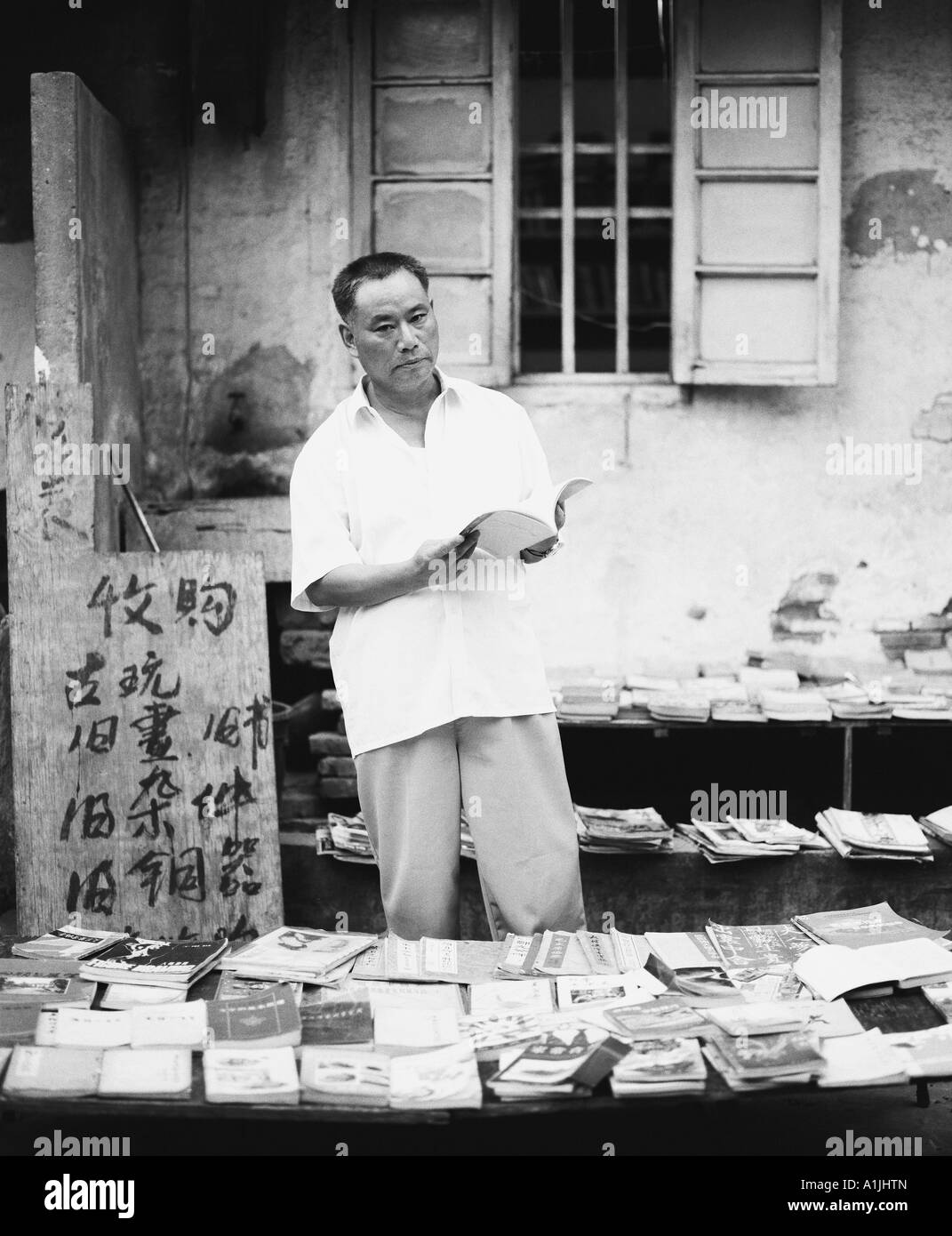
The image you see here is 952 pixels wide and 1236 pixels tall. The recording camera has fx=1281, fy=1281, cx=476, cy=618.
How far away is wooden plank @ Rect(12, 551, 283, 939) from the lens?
3.92 meters

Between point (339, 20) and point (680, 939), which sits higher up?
point (339, 20)

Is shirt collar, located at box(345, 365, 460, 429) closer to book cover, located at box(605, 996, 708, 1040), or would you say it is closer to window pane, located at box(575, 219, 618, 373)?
book cover, located at box(605, 996, 708, 1040)

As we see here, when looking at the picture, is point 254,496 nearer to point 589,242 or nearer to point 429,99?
point 429,99

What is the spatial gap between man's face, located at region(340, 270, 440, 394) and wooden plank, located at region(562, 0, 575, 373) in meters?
2.18

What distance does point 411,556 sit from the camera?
10.5 ft

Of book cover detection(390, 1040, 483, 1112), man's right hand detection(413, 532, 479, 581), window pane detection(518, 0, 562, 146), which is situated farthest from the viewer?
window pane detection(518, 0, 562, 146)

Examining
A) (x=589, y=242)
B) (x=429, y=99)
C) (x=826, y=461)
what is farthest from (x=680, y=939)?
(x=589, y=242)

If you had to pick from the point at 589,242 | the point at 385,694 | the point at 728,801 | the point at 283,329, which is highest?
the point at 589,242

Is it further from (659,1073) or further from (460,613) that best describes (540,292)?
(659,1073)

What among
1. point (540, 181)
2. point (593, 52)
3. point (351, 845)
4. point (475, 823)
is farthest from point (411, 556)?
point (540, 181)

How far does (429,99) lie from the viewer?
17.0 ft

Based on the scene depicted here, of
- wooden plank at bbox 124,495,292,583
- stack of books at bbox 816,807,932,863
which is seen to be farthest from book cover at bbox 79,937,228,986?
wooden plank at bbox 124,495,292,583

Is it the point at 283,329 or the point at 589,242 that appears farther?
the point at 589,242

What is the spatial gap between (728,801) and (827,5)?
323cm
